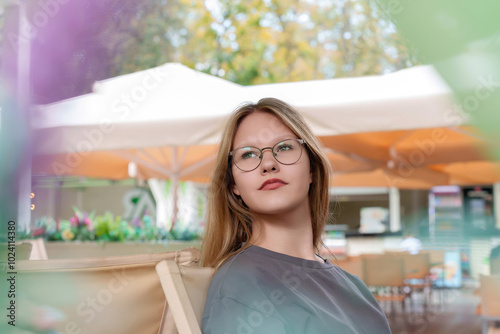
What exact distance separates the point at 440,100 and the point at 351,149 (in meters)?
1.87

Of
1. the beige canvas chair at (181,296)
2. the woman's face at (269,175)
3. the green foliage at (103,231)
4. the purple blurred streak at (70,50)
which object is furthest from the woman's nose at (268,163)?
the green foliage at (103,231)

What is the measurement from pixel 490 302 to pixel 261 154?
274 centimetres

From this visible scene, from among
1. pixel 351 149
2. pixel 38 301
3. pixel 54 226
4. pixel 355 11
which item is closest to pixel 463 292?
pixel 351 149

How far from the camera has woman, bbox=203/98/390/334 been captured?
1125mm

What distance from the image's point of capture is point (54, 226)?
207 inches

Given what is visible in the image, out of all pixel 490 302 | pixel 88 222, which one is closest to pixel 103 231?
pixel 88 222

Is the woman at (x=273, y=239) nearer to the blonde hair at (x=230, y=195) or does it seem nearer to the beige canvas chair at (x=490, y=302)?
the blonde hair at (x=230, y=195)

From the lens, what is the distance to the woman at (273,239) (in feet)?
3.69

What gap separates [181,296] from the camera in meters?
1.05

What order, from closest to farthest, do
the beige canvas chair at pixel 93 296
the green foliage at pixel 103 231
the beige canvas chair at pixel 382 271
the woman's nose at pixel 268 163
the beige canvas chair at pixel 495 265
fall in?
the beige canvas chair at pixel 93 296 < the woman's nose at pixel 268 163 < the beige canvas chair at pixel 495 265 < the green foliage at pixel 103 231 < the beige canvas chair at pixel 382 271

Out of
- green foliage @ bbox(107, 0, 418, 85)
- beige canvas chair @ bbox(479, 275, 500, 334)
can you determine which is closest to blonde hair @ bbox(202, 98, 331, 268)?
beige canvas chair @ bbox(479, 275, 500, 334)

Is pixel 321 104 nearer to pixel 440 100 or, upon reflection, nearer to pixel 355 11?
pixel 440 100

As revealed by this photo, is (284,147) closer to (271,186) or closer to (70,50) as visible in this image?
(271,186)

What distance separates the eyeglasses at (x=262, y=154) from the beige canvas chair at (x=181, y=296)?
0.34 m
